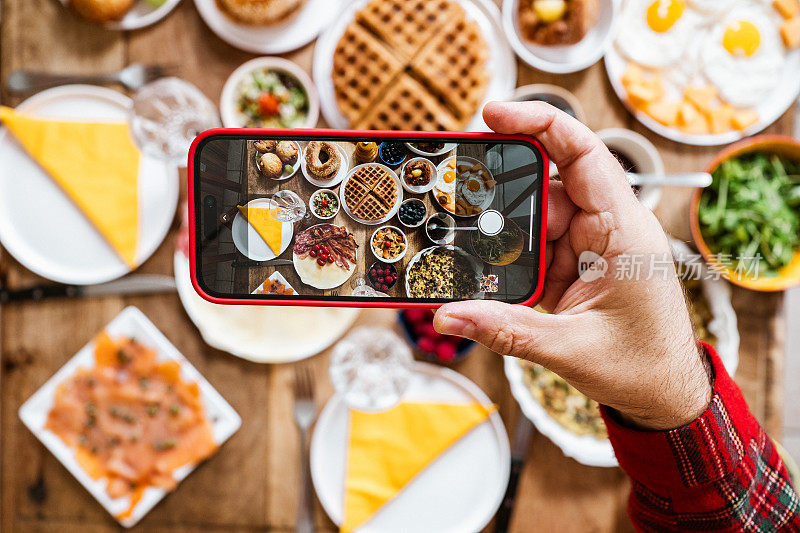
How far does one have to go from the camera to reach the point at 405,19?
1.25 metres

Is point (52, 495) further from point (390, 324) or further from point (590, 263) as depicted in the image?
point (590, 263)

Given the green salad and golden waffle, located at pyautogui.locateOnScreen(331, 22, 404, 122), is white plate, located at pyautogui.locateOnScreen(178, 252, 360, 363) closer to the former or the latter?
golden waffle, located at pyautogui.locateOnScreen(331, 22, 404, 122)

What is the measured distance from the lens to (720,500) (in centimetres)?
98

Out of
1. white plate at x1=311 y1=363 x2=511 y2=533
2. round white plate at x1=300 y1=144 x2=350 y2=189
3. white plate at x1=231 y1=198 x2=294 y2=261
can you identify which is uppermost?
round white plate at x1=300 y1=144 x2=350 y2=189

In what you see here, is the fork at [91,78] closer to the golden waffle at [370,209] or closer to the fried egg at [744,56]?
the golden waffle at [370,209]

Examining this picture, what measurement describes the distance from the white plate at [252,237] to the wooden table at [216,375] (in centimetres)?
51

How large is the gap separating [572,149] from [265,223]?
0.49 m

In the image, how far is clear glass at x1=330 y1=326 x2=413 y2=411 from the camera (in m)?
1.27

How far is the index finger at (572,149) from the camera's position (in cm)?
83

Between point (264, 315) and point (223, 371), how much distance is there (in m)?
0.19

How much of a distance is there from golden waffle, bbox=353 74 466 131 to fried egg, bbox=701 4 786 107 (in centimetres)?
61

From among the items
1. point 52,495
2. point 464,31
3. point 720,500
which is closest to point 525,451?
point 720,500

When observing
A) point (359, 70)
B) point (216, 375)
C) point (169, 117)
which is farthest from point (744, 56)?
Result: point (216, 375)

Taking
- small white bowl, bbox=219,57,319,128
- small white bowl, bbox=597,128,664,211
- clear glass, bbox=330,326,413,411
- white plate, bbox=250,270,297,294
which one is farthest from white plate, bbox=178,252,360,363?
small white bowl, bbox=597,128,664,211
